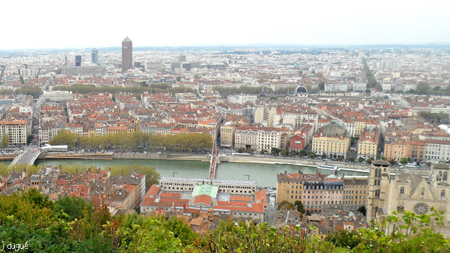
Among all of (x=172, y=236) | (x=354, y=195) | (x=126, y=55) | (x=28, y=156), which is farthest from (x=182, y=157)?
(x=126, y=55)

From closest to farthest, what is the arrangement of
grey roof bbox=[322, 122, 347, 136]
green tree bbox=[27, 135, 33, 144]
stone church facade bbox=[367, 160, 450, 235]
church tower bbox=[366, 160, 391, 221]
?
1. stone church facade bbox=[367, 160, 450, 235]
2. church tower bbox=[366, 160, 391, 221]
3. grey roof bbox=[322, 122, 347, 136]
4. green tree bbox=[27, 135, 33, 144]

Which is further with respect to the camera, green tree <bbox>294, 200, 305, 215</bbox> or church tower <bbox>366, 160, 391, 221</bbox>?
green tree <bbox>294, 200, 305, 215</bbox>

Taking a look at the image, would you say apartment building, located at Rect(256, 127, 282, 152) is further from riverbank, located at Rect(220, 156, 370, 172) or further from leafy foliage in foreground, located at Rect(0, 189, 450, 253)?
leafy foliage in foreground, located at Rect(0, 189, 450, 253)

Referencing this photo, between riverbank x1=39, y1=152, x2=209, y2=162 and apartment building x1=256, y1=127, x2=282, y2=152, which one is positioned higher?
apartment building x1=256, y1=127, x2=282, y2=152

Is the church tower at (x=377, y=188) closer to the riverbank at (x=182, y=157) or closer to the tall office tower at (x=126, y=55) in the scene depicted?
the riverbank at (x=182, y=157)

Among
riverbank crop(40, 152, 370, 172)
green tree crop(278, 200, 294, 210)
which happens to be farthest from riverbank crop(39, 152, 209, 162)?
green tree crop(278, 200, 294, 210)

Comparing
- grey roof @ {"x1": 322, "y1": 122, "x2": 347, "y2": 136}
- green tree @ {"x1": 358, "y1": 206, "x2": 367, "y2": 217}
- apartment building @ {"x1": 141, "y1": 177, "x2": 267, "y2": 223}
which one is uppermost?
grey roof @ {"x1": 322, "y1": 122, "x2": 347, "y2": 136}

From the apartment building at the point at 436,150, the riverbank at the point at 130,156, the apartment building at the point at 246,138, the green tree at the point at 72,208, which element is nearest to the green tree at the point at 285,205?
the green tree at the point at 72,208
